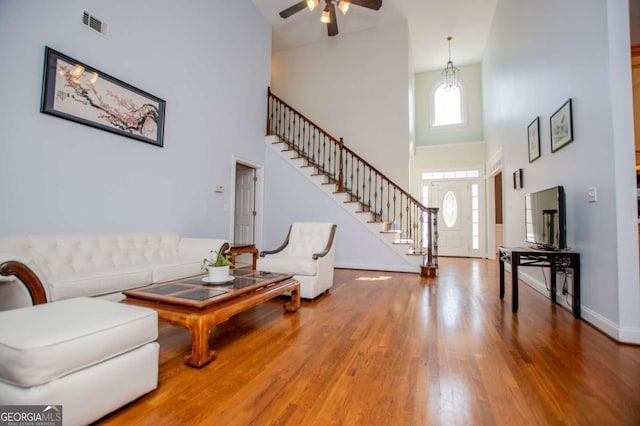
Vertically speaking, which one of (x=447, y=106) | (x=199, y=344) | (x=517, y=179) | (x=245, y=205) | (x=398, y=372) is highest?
(x=447, y=106)

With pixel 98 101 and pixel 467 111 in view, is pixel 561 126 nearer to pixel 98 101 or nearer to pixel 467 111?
pixel 98 101

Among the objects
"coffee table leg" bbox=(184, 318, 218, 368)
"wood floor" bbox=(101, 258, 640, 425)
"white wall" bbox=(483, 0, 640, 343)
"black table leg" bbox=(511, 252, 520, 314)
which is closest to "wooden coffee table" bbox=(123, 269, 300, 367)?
"coffee table leg" bbox=(184, 318, 218, 368)

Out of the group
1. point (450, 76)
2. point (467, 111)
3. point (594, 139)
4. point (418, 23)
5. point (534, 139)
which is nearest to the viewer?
point (594, 139)

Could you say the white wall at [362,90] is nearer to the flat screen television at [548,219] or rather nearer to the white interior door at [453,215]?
the white interior door at [453,215]

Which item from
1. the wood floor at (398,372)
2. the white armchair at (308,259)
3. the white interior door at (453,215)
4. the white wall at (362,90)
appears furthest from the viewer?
the white interior door at (453,215)

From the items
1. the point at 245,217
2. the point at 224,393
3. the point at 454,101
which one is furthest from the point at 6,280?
Result: the point at 454,101

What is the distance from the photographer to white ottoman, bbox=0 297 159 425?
111cm

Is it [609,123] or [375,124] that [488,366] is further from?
[375,124]

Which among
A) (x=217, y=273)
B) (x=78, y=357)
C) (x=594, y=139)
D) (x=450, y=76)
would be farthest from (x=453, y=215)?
(x=78, y=357)

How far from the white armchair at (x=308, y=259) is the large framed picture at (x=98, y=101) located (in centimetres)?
212

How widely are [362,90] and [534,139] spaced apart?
3813 mm

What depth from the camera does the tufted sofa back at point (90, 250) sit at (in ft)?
8.10

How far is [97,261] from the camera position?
9.57ft

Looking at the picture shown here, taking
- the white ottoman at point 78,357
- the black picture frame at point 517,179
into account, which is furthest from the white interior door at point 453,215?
the white ottoman at point 78,357
